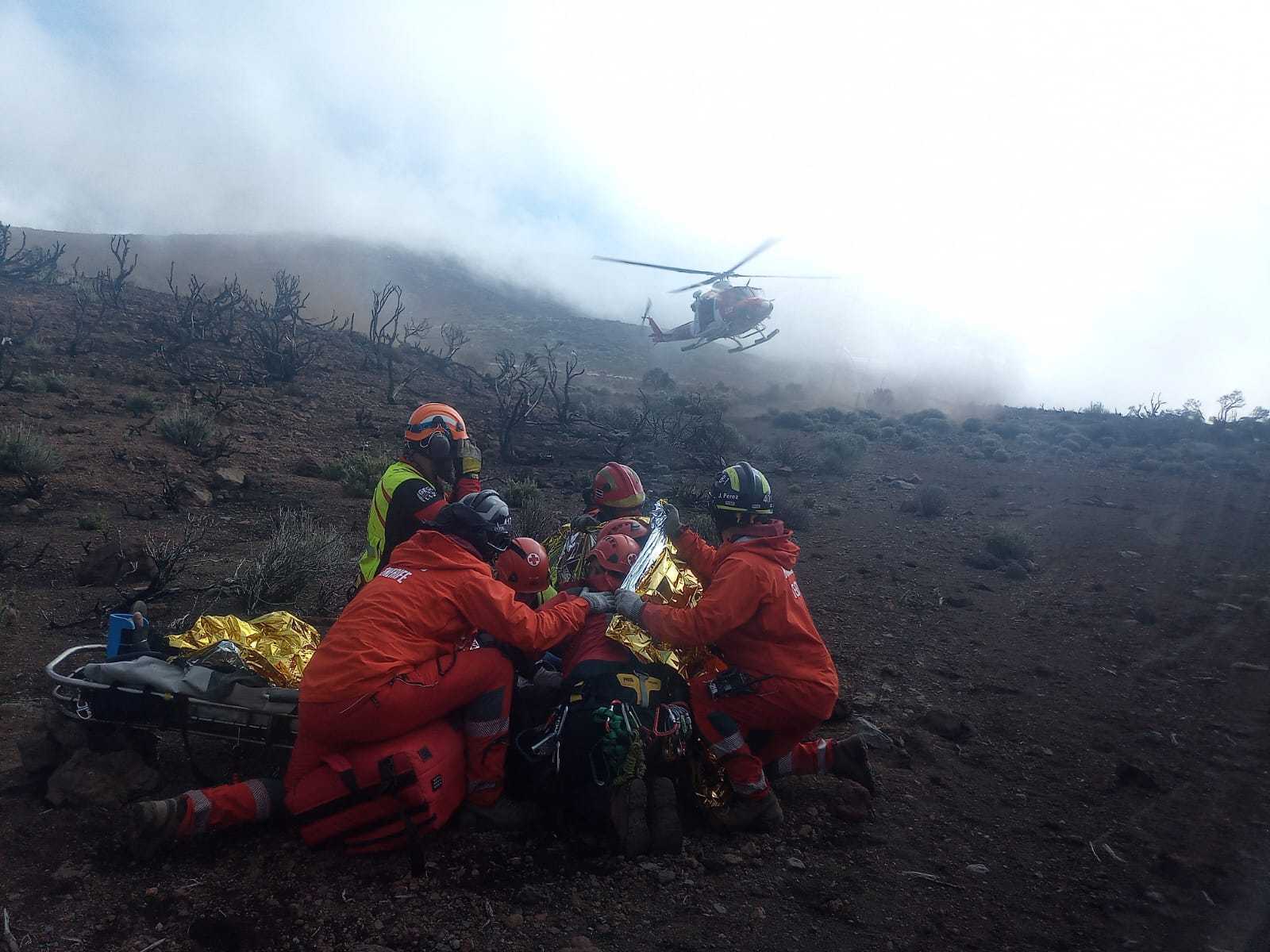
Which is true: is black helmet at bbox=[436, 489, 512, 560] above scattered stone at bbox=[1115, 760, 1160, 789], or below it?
above

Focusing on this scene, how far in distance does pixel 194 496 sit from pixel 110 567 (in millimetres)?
3248

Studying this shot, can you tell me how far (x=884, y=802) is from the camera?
168 inches

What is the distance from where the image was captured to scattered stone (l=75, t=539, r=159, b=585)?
22.0ft

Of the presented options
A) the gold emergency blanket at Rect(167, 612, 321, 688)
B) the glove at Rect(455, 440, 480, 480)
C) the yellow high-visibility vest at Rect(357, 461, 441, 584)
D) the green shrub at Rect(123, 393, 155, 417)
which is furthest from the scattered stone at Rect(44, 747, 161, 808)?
the green shrub at Rect(123, 393, 155, 417)

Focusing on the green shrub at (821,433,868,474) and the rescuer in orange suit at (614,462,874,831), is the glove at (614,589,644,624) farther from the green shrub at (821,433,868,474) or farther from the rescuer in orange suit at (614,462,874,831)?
the green shrub at (821,433,868,474)

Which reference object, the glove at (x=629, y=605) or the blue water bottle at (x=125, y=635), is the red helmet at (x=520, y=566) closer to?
the glove at (x=629, y=605)

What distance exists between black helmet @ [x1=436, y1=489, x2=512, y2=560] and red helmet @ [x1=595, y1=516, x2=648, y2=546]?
1.26 metres

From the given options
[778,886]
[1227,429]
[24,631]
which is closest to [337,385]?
[24,631]

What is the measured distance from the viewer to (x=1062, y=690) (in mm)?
6234

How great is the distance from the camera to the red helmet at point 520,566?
436cm

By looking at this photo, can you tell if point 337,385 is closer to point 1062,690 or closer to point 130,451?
point 130,451

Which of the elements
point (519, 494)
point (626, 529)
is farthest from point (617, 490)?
point (519, 494)

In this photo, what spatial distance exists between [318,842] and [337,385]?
54.3 feet

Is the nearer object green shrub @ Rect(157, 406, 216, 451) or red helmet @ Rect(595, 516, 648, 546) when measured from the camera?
red helmet @ Rect(595, 516, 648, 546)
